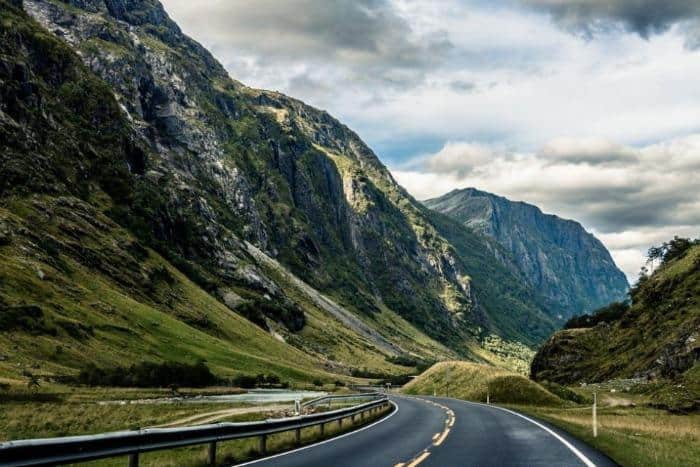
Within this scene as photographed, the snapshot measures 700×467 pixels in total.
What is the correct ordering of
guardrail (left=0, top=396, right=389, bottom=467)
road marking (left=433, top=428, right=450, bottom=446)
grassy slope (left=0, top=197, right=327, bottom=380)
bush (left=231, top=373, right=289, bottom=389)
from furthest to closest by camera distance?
bush (left=231, top=373, right=289, bottom=389) < grassy slope (left=0, top=197, right=327, bottom=380) < road marking (left=433, top=428, right=450, bottom=446) < guardrail (left=0, top=396, right=389, bottom=467)

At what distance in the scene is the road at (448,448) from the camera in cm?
1627

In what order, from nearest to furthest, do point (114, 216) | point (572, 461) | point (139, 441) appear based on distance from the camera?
point (139, 441) < point (572, 461) < point (114, 216)

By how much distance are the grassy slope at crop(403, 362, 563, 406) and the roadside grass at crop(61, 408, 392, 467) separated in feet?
99.6

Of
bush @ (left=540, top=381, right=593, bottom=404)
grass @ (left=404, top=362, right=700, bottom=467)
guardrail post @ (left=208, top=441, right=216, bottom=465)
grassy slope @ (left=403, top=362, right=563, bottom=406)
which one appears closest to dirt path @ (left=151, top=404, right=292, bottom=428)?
grass @ (left=404, top=362, right=700, bottom=467)

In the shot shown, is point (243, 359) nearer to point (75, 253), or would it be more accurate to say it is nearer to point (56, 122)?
point (75, 253)

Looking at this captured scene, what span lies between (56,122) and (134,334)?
93358mm

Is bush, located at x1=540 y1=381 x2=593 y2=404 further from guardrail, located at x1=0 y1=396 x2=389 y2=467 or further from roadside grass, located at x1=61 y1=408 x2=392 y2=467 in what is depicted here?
guardrail, located at x1=0 y1=396 x2=389 y2=467

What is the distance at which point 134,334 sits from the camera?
10294 centimetres

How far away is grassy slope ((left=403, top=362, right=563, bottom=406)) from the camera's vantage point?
2299 inches

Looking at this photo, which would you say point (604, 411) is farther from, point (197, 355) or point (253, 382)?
point (197, 355)

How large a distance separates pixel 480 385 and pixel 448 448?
4893 cm

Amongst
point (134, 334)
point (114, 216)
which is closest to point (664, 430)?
point (134, 334)

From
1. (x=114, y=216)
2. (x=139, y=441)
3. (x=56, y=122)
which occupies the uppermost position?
(x=56, y=122)

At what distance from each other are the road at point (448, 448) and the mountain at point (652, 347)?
1185 inches
